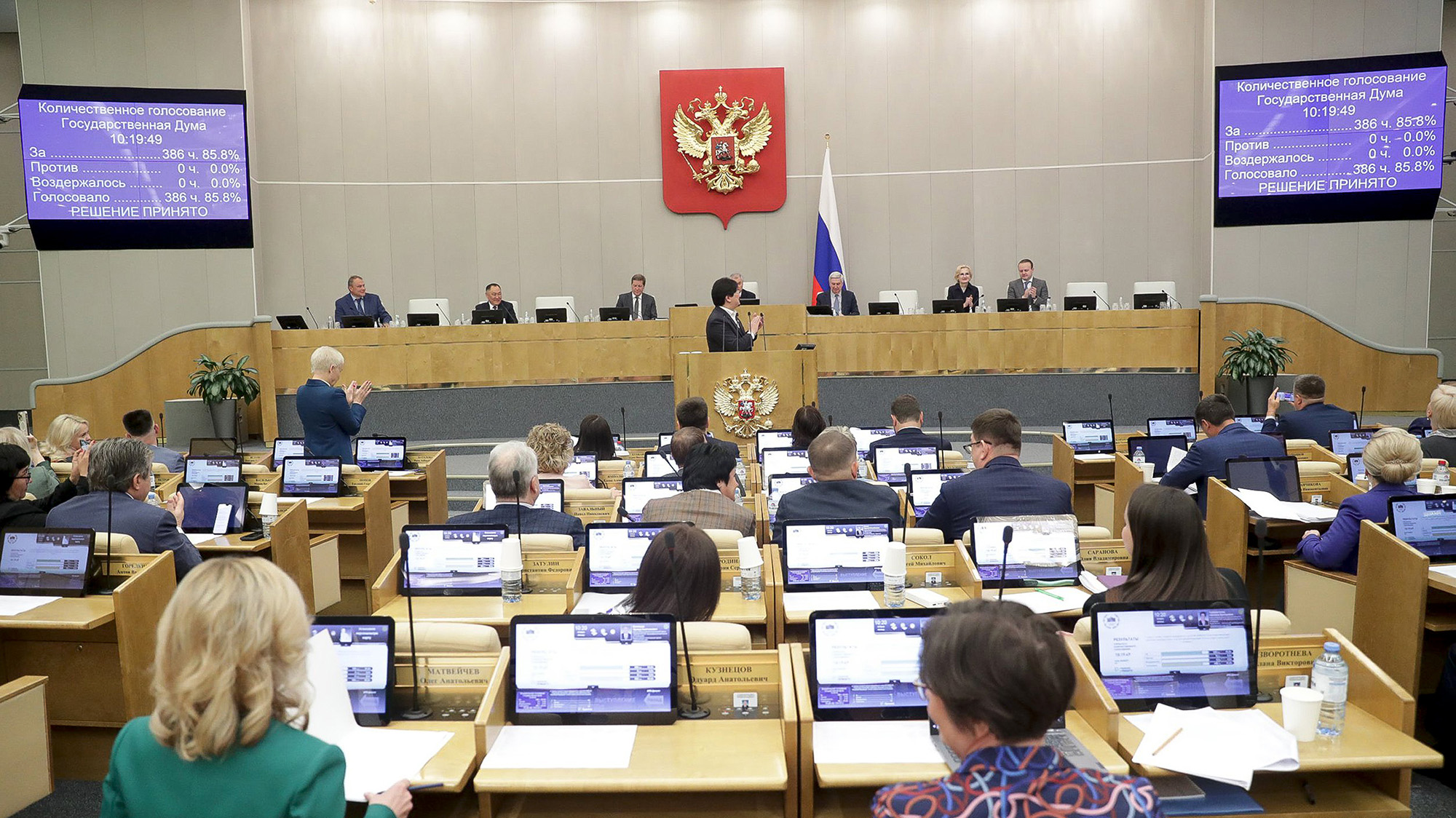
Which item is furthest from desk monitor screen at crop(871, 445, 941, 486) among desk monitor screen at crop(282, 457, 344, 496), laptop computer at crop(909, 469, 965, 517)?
desk monitor screen at crop(282, 457, 344, 496)

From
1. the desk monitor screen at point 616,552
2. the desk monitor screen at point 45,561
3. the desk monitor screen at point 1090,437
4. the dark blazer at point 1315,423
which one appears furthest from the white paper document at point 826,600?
the dark blazer at point 1315,423

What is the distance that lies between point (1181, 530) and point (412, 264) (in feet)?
37.7

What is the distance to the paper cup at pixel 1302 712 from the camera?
2.46 meters

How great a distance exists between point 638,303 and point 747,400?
345cm

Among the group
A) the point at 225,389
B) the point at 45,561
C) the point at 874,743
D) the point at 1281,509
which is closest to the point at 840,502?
the point at 874,743

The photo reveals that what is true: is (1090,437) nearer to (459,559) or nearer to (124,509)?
(459,559)

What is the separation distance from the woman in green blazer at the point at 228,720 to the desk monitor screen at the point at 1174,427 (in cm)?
667

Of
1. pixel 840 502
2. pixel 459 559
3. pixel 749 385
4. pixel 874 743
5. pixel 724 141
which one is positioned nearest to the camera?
pixel 874 743

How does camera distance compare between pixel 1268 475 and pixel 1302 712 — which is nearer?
pixel 1302 712

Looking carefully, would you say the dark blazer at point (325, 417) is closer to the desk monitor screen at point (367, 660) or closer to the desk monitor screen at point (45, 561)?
the desk monitor screen at point (45, 561)

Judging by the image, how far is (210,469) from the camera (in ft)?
20.6

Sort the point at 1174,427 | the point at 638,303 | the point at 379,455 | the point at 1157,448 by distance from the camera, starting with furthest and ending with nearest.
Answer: the point at 638,303 → the point at 1174,427 → the point at 379,455 → the point at 1157,448

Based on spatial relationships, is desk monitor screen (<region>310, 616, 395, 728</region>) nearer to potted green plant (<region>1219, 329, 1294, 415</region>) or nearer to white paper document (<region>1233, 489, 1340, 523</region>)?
white paper document (<region>1233, 489, 1340, 523</region>)

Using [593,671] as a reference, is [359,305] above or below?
above
